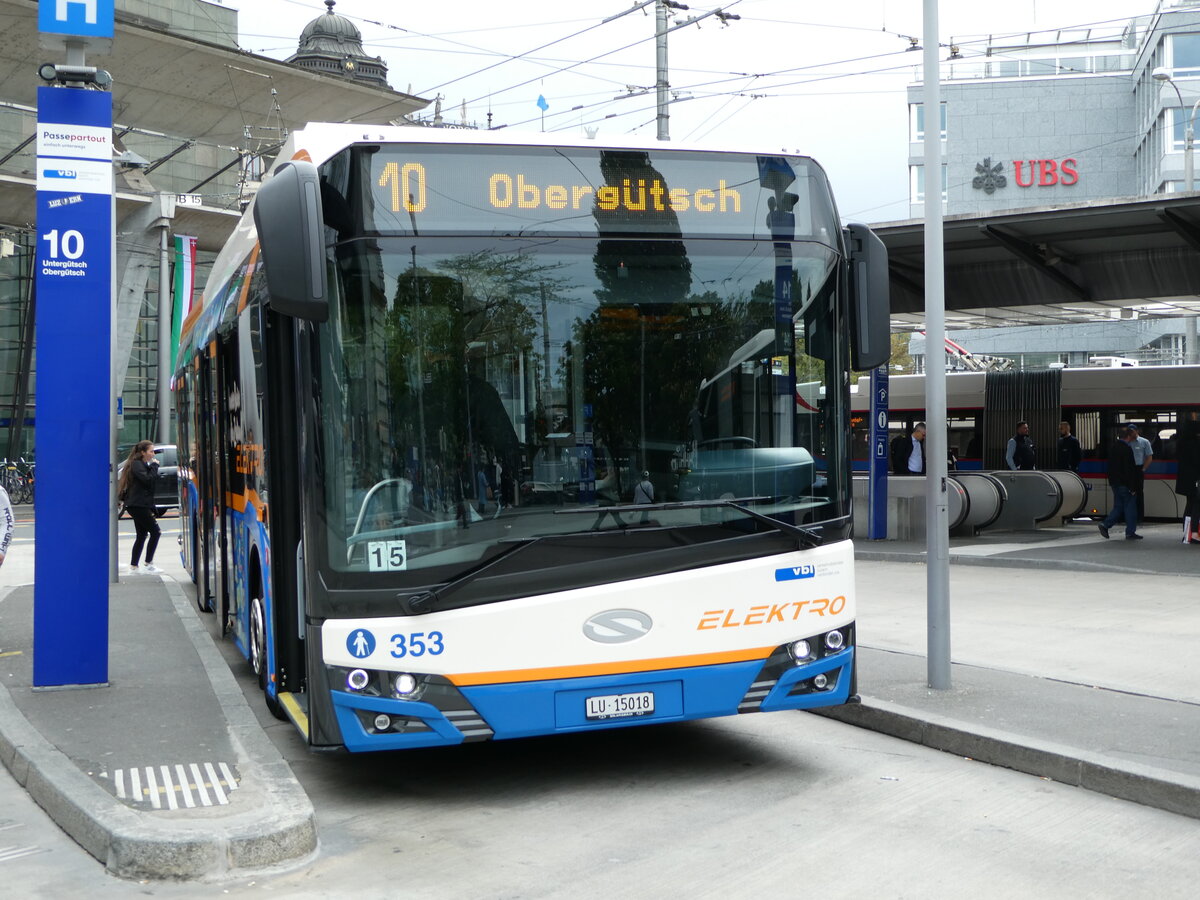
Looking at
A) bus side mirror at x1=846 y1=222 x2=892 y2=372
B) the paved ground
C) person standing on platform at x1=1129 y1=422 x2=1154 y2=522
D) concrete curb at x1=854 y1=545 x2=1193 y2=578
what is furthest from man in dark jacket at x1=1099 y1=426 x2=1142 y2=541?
bus side mirror at x1=846 y1=222 x2=892 y2=372

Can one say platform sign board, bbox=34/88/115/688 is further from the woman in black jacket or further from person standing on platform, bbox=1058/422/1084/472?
person standing on platform, bbox=1058/422/1084/472

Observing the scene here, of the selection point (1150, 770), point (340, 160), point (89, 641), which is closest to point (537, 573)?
point (340, 160)

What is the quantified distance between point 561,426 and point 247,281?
2.80 meters

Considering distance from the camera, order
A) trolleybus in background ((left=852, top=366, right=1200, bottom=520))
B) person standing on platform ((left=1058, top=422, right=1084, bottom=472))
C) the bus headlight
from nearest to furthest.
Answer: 1. the bus headlight
2. trolleybus in background ((left=852, top=366, right=1200, bottom=520))
3. person standing on platform ((left=1058, top=422, right=1084, bottom=472))

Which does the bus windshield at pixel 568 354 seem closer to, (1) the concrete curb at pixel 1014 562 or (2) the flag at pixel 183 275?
(1) the concrete curb at pixel 1014 562

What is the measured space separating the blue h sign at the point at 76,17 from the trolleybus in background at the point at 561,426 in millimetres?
2366

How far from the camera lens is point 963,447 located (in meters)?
26.7

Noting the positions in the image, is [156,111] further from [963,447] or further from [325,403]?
[325,403]

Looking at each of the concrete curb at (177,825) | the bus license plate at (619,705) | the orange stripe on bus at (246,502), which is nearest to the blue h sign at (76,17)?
the orange stripe on bus at (246,502)

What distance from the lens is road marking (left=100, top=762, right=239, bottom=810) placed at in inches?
221

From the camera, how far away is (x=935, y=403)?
782cm

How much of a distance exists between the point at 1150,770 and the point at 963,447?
21.2 meters

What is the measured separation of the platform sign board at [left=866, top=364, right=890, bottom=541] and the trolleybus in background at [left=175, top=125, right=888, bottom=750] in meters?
12.2

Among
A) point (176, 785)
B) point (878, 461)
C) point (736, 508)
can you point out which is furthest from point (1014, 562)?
point (176, 785)
